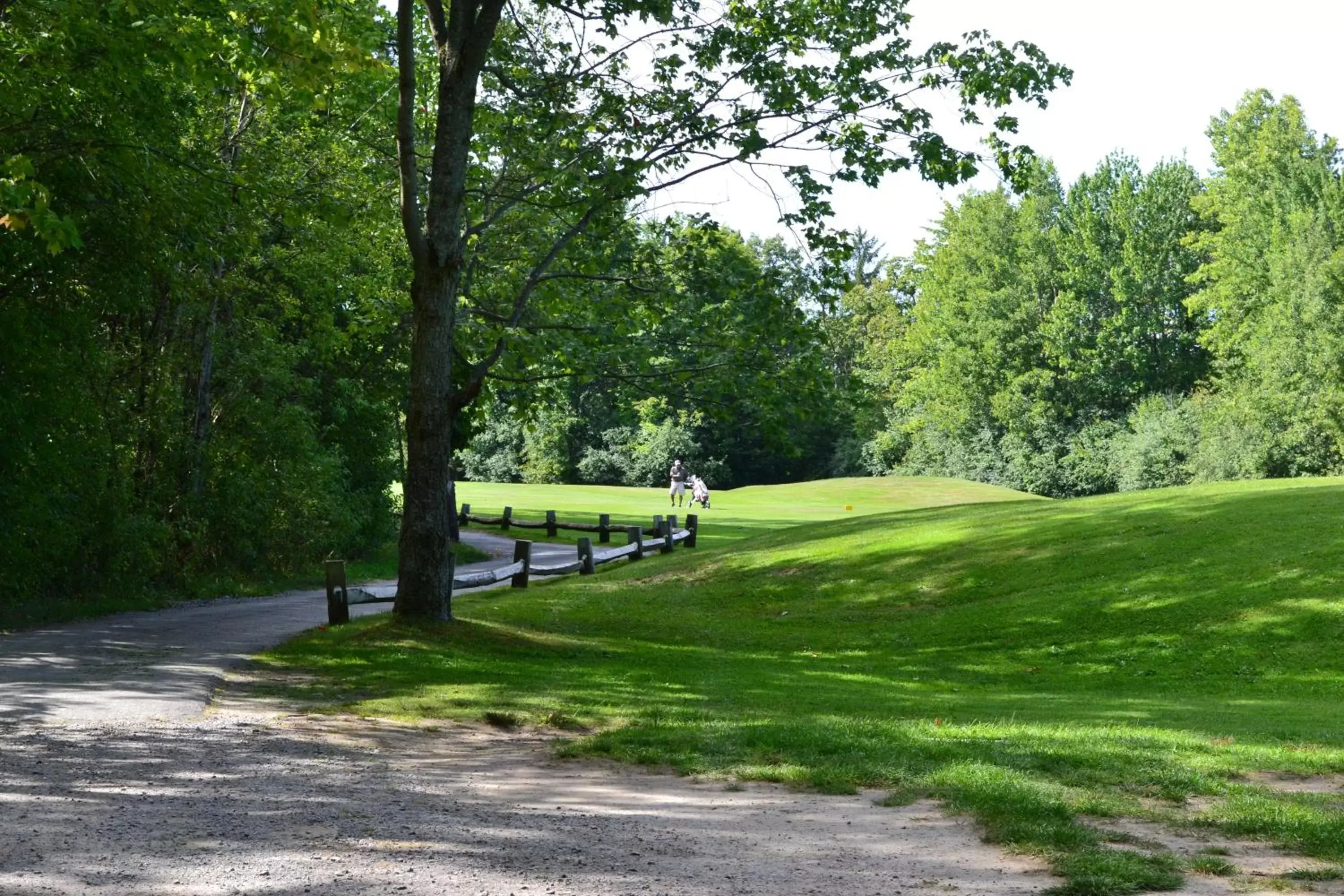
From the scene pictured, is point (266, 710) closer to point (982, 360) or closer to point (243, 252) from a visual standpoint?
point (243, 252)

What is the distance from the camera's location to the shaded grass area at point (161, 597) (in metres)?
16.5

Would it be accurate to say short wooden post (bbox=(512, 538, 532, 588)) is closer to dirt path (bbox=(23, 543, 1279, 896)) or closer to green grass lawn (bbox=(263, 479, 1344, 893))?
green grass lawn (bbox=(263, 479, 1344, 893))

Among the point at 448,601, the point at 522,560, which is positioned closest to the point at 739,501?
the point at 522,560

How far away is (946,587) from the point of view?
818 inches

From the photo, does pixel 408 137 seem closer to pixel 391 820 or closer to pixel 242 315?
pixel 391 820

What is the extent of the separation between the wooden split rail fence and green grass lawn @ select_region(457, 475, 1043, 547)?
2.38 ft

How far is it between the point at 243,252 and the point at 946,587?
11468 millimetres

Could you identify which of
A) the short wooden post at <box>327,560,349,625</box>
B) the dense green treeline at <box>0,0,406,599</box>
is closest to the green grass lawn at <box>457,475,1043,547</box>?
the dense green treeline at <box>0,0,406,599</box>

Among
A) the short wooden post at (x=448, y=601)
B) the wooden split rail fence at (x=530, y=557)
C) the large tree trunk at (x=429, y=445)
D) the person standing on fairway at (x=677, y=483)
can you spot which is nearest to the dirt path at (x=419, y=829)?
the large tree trunk at (x=429, y=445)

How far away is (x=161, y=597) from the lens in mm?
19875

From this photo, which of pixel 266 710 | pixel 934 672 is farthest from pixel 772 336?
pixel 266 710

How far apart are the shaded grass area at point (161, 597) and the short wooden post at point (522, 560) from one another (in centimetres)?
331

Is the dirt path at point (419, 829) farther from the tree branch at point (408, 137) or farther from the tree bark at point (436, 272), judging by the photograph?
the tree branch at point (408, 137)

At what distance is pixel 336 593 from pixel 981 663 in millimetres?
8080
